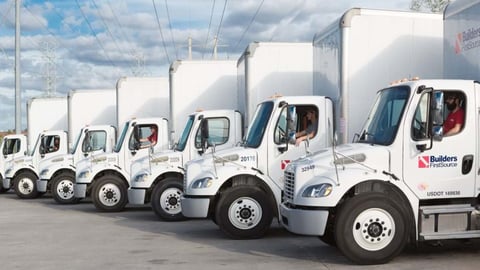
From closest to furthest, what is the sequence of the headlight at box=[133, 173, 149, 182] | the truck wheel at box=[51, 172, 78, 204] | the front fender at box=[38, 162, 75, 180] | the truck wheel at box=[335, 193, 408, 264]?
the truck wheel at box=[335, 193, 408, 264], the headlight at box=[133, 173, 149, 182], the truck wheel at box=[51, 172, 78, 204], the front fender at box=[38, 162, 75, 180]

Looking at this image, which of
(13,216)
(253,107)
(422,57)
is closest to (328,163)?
(422,57)

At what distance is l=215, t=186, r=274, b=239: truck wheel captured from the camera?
1126cm

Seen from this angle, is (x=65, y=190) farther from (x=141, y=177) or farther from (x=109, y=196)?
(x=141, y=177)

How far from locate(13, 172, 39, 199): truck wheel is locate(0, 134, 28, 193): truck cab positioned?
1.69m

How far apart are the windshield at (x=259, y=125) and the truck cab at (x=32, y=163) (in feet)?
35.9

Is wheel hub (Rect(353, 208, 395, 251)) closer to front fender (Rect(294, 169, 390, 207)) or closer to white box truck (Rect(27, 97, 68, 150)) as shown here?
front fender (Rect(294, 169, 390, 207))

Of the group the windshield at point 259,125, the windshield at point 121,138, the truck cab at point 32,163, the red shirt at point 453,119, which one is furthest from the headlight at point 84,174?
the red shirt at point 453,119

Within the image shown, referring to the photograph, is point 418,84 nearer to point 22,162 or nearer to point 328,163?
point 328,163

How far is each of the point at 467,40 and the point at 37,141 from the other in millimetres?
Result: 15463

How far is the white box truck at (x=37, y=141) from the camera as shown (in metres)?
21.7

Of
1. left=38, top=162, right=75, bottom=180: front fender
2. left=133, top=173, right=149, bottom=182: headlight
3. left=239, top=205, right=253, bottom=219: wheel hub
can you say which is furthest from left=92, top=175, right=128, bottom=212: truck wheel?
left=239, top=205, right=253, bottom=219: wheel hub

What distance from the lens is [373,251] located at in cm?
859

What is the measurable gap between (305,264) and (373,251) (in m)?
0.95

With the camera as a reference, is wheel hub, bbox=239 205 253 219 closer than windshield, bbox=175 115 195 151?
Yes
